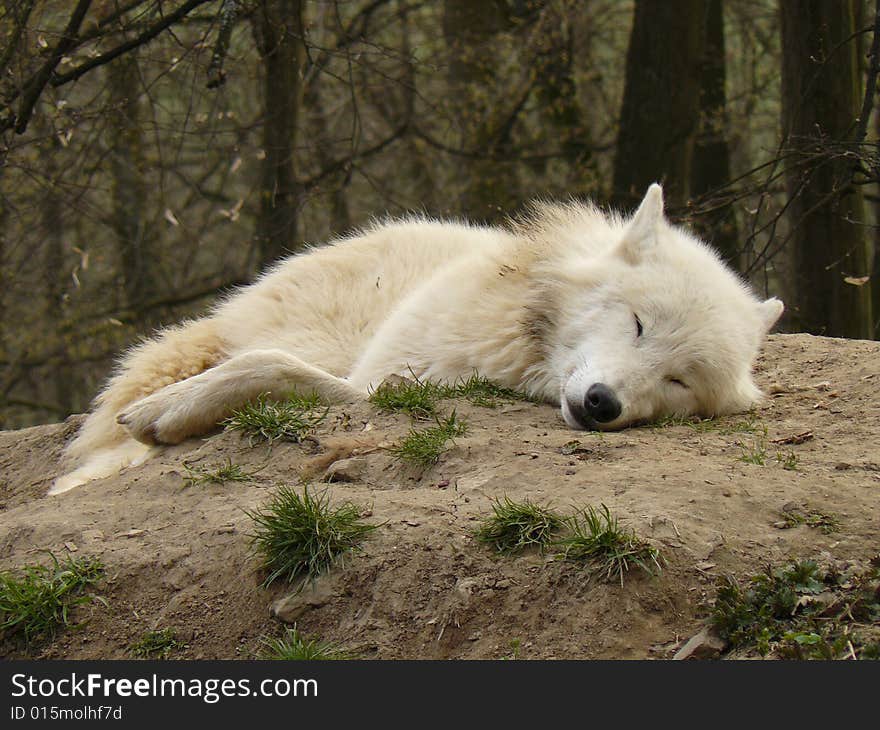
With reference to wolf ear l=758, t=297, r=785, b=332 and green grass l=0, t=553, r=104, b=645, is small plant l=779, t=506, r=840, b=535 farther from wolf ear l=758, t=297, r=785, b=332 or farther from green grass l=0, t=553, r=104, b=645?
green grass l=0, t=553, r=104, b=645

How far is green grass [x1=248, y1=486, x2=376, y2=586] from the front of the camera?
11.3 feet

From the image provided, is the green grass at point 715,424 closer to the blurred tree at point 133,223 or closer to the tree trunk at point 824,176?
the tree trunk at point 824,176

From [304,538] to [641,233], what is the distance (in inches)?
92.8

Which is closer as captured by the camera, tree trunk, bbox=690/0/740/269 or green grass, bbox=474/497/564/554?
green grass, bbox=474/497/564/554

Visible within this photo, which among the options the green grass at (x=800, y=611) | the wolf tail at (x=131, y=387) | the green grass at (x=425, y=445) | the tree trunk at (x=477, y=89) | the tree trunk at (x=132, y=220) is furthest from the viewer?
the tree trunk at (x=477, y=89)

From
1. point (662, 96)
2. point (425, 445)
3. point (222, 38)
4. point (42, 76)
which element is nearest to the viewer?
point (425, 445)

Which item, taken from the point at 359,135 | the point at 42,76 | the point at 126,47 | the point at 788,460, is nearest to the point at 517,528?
the point at 788,460

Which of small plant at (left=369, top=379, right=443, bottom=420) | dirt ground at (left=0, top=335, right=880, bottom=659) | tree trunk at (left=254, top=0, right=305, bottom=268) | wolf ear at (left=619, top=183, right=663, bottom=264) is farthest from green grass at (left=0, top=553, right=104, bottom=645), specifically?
tree trunk at (left=254, top=0, right=305, bottom=268)

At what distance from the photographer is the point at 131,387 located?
5.79m

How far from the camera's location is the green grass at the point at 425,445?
4.09 meters

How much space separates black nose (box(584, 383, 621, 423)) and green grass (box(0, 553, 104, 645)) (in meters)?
2.04

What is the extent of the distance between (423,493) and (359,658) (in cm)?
81

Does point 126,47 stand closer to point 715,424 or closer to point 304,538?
point 715,424

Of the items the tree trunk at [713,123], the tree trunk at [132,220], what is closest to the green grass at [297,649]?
the tree trunk at [132,220]
